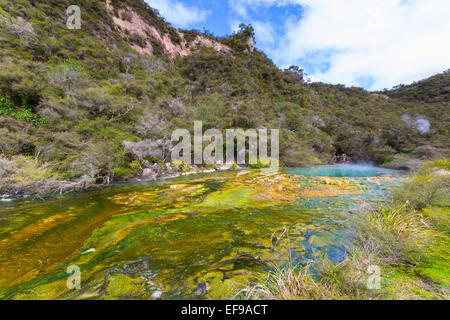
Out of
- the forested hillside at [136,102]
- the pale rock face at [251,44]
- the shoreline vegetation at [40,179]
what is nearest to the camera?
the shoreline vegetation at [40,179]

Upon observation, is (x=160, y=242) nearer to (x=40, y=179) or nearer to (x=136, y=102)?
(x=40, y=179)

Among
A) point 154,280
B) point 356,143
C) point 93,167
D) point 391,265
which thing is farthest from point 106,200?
point 356,143

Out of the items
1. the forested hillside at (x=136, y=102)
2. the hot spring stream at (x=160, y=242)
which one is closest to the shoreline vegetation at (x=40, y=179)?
the forested hillside at (x=136, y=102)

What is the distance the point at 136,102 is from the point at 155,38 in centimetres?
3001

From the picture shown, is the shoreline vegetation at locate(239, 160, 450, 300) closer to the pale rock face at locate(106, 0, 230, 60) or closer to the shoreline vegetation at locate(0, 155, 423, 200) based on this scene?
the shoreline vegetation at locate(0, 155, 423, 200)

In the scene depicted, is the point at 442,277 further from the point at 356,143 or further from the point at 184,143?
the point at 356,143

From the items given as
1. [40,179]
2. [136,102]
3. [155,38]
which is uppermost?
[155,38]

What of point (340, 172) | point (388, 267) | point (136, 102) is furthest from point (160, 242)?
point (340, 172)

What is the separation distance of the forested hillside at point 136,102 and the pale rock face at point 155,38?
0.29 metres

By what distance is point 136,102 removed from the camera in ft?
55.0

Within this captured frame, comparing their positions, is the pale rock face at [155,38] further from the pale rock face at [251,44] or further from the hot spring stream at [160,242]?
the hot spring stream at [160,242]

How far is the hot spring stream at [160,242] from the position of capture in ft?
8.18
